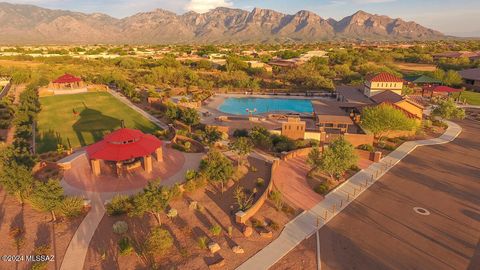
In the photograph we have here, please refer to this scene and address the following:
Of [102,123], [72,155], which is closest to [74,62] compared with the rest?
[102,123]

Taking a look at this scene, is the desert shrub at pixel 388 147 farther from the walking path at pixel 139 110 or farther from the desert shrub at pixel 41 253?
the desert shrub at pixel 41 253

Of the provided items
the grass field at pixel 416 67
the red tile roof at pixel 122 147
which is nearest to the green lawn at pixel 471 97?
the grass field at pixel 416 67

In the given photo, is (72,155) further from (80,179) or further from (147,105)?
(147,105)

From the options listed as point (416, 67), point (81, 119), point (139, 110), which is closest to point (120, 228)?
point (81, 119)

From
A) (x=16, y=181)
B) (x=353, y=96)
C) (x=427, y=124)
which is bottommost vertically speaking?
(x=427, y=124)

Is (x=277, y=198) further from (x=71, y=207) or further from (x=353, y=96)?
(x=353, y=96)
